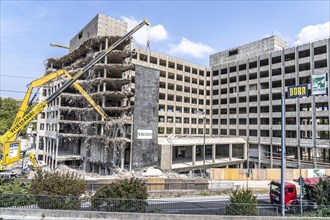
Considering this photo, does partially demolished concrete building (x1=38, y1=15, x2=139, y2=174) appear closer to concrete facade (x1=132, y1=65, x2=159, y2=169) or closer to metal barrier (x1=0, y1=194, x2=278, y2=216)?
concrete facade (x1=132, y1=65, x2=159, y2=169)

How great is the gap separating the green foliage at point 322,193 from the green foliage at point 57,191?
62.9ft

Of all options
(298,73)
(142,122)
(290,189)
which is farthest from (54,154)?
(298,73)

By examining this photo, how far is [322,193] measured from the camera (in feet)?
61.5

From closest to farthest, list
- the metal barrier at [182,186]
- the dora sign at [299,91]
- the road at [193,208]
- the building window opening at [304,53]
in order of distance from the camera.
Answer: the dora sign at [299,91], the road at [193,208], the metal barrier at [182,186], the building window opening at [304,53]

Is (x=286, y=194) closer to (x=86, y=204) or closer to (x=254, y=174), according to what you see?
Result: (x=254, y=174)

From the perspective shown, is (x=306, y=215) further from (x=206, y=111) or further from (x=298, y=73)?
(x=206, y=111)

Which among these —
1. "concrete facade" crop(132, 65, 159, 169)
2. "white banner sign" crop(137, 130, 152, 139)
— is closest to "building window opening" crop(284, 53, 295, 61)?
"concrete facade" crop(132, 65, 159, 169)

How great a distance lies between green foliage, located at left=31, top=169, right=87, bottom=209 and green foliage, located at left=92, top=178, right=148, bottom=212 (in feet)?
5.40

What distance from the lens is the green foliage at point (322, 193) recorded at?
18.5 meters

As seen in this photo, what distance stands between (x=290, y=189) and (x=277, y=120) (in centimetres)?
3742

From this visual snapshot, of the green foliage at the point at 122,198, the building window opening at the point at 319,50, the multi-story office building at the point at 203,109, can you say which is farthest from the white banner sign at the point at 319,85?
the building window opening at the point at 319,50

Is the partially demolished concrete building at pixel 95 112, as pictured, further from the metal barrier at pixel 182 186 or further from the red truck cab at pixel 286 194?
the red truck cab at pixel 286 194

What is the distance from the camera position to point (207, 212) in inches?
700

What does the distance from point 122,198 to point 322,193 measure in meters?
16.2
